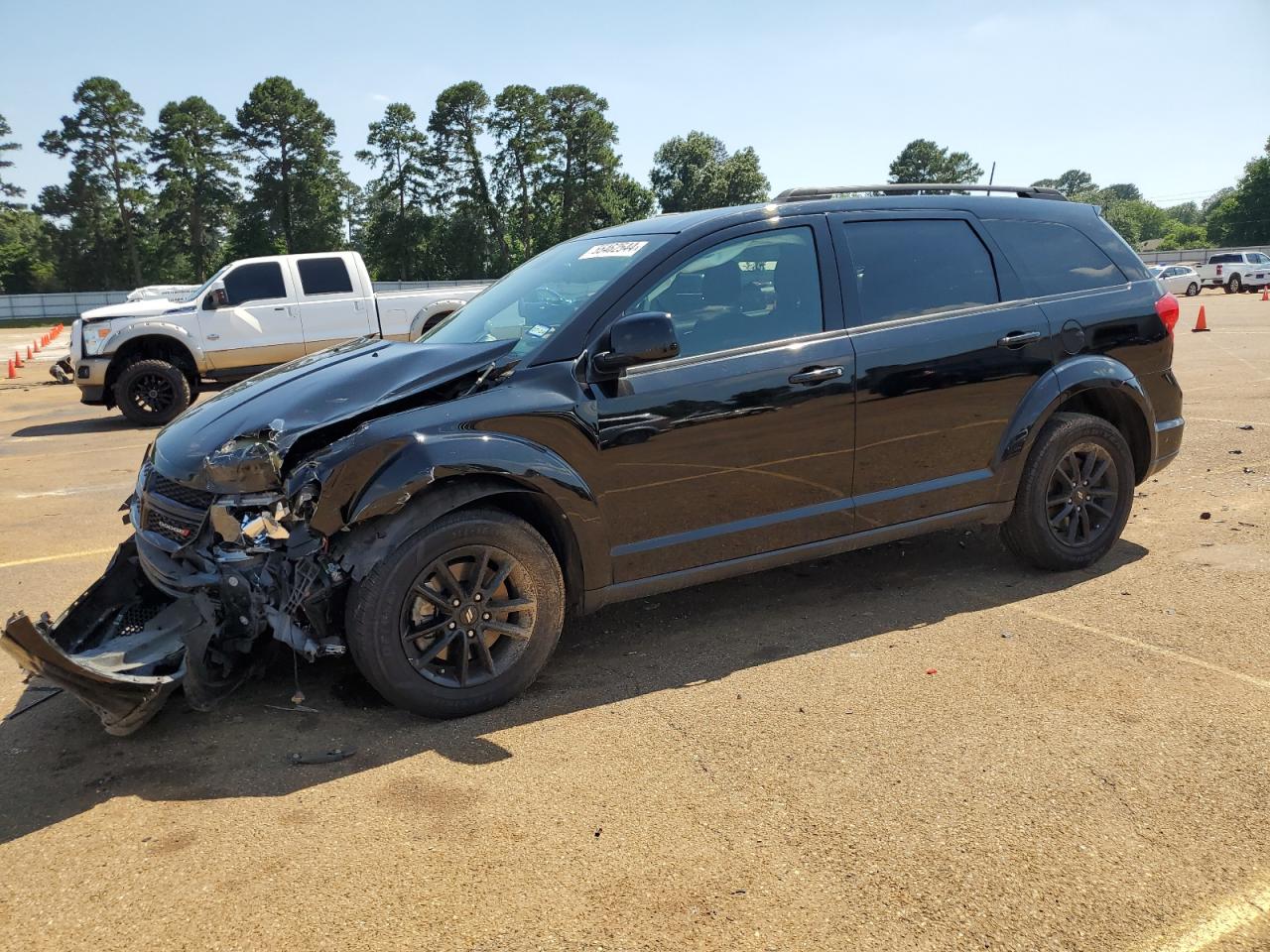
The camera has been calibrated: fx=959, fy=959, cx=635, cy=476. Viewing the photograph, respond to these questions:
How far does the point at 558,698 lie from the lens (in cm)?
387

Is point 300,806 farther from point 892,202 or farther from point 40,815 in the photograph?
point 892,202

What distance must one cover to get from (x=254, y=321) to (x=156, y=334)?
1251 mm

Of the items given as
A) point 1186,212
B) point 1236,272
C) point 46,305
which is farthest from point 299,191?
point 1186,212

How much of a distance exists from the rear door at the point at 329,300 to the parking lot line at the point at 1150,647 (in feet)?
36.5

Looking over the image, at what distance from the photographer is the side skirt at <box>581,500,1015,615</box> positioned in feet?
13.1

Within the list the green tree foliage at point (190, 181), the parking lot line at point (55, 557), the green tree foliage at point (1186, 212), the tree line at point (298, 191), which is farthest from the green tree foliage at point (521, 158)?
the green tree foliage at point (1186, 212)

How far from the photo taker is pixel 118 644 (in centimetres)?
364

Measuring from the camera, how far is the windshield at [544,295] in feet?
13.4

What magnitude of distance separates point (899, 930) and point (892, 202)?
3499 millimetres

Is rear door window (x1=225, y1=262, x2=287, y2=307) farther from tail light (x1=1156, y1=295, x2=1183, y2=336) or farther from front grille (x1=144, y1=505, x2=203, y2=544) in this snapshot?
tail light (x1=1156, y1=295, x2=1183, y2=336)

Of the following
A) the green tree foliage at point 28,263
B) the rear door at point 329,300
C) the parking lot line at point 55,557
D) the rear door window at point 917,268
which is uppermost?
the green tree foliage at point 28,263

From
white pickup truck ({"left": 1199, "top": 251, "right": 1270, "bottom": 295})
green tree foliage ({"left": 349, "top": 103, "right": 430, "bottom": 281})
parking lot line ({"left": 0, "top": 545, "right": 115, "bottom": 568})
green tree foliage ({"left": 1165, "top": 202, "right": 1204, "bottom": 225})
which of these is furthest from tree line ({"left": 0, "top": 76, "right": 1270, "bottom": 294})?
green tree foliage ({"left": 1165, "top": 202, "right": 1204, "bottom": 225})

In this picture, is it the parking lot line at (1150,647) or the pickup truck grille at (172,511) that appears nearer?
the pickup truck grille at (172,511)

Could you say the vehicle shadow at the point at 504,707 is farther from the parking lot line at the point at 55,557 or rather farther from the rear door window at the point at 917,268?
the parking lot line at the point at 55,557
